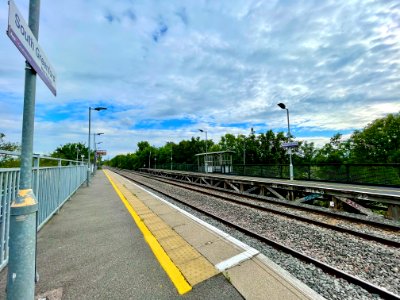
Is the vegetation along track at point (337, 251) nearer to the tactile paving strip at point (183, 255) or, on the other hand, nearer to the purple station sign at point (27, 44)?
the tactile paving strip at point (183, 255)

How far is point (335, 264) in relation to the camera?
4.09m

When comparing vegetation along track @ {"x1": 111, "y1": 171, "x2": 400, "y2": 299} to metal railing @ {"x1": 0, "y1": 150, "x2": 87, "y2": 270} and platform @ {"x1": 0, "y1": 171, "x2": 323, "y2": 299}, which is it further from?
metal railing @ {"x1": 0, "y1": 150, "x2": 87, "y2": 270}

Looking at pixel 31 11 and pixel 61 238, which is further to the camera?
pixel 61 238

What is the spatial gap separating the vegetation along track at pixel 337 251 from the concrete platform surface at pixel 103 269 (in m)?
2.33

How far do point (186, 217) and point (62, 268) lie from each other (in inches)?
140

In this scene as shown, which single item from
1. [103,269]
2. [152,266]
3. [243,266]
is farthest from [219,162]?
[103,269]

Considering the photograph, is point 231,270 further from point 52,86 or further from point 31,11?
point 31,11

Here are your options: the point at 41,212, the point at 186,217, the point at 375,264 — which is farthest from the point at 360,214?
the point at 41,212

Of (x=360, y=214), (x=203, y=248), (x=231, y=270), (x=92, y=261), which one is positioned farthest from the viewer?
(x=360, y=214)

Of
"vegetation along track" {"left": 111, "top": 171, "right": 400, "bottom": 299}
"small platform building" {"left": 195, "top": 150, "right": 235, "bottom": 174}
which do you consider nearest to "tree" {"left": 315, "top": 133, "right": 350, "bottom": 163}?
"small platform building" {"left": 195, "top": 150, "right": 235, "bottom": 174}

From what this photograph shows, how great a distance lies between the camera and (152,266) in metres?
3.30

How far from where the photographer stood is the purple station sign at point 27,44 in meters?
1.64

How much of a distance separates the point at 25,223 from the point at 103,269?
1.72 meters

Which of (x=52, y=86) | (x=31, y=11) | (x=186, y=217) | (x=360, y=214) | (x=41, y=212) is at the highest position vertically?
(x=31, y=11)
